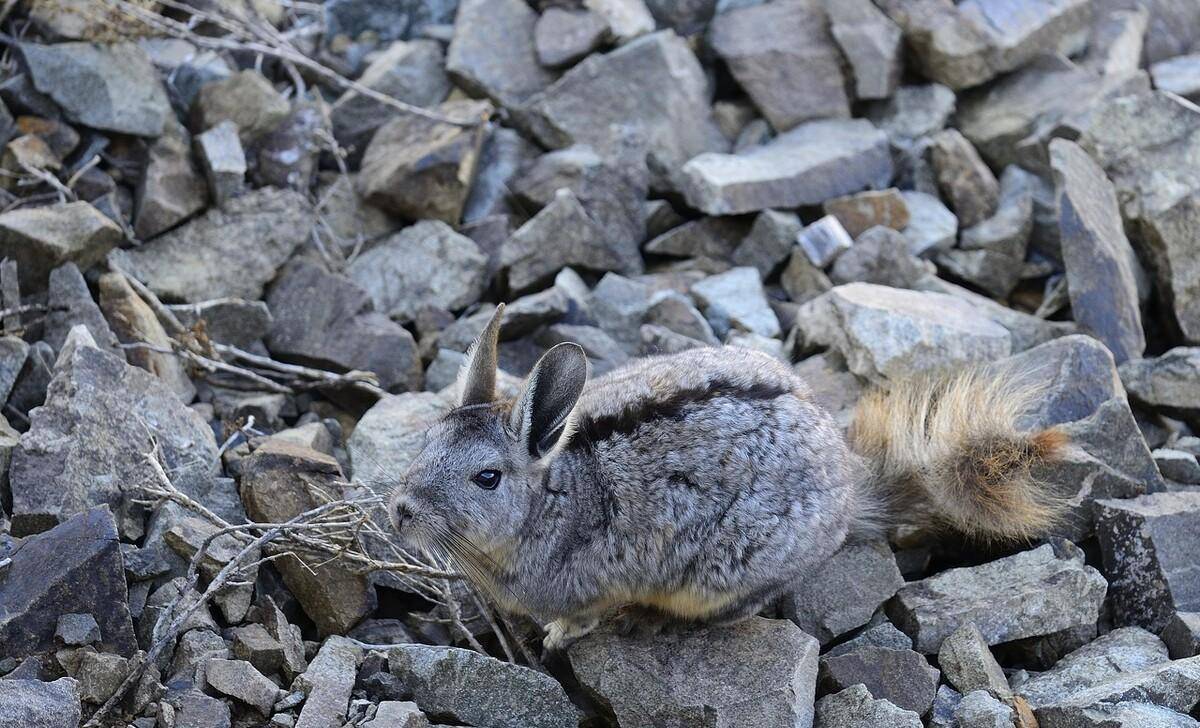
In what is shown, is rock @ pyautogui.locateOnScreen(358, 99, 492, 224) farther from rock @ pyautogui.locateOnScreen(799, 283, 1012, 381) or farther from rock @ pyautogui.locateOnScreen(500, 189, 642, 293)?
rock @ pyautogui.locateOnScreen(799, 283, 1012, 381)

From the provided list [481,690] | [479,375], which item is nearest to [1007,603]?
[481,690]

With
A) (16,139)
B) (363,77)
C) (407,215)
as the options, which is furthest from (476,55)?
(16,139)

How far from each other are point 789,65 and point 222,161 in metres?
3.94

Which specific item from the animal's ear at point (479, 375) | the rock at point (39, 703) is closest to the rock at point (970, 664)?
the animal's ear at point (479, 375)

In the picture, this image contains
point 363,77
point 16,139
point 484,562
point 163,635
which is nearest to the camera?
point 163,635

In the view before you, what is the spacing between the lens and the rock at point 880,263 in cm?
800

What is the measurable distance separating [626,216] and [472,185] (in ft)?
3.44

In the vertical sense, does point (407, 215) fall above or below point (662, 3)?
below

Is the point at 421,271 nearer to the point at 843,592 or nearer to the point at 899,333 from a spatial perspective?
the point at 899,333

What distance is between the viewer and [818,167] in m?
8.45

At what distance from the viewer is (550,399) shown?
5266 mm

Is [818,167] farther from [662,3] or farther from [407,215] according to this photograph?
[407,215]

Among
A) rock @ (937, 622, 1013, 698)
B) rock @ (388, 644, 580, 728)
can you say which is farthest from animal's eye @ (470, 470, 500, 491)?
rock @ (937, 622, 1013, 698)

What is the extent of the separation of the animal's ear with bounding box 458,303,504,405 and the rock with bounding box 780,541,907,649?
160 cm
